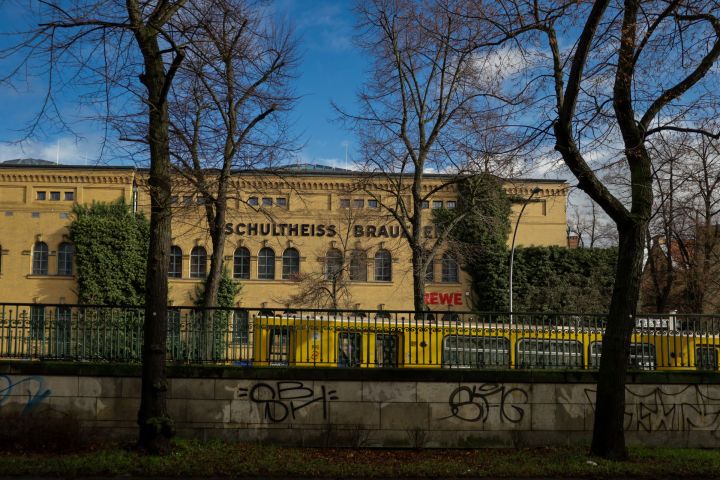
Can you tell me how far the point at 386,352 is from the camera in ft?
40.1

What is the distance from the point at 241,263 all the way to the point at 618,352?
1351 inches

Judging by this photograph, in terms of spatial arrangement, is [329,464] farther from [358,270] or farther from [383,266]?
[383,266]

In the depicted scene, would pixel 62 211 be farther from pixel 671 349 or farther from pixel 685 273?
pixel 671 349

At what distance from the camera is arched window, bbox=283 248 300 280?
42.7 meters

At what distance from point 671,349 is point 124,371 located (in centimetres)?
987

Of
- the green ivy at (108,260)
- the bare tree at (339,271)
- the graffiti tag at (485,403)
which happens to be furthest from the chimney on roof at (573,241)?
the graffiti tag at (485,403)

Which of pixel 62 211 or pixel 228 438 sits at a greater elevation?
pixel 62 211

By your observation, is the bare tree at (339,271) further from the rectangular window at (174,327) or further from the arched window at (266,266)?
the rectangular window at (174,327)

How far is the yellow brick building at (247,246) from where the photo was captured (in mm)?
41875

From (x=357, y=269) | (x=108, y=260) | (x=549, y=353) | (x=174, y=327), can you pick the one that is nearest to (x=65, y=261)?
(x=108, y=260)

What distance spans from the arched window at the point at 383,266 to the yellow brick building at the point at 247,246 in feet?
0.21

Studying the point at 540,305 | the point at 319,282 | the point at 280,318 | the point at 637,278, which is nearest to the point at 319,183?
the point at 319,282

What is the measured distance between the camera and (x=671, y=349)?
12.7 metres

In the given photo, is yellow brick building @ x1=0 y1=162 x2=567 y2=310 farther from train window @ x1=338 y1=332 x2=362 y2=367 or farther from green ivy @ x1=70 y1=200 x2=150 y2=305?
train window @ x1=338 y1=332 x2=362 y2=367
